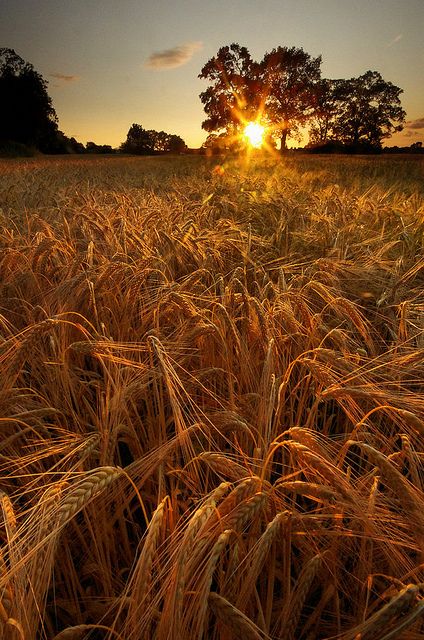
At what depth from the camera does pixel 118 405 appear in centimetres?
107

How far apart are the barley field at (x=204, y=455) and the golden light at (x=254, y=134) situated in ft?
109

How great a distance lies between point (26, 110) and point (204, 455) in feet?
167

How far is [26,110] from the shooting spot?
4288 centimetres

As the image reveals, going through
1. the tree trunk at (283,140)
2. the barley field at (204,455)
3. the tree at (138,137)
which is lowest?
the barley field at (204,455)

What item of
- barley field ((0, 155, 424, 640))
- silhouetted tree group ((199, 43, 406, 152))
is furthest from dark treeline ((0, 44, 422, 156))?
barley field ((0, 155, 424, 640))

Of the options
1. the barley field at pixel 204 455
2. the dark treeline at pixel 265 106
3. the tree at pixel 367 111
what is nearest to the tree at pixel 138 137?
the dark treeline at pixel 265 106

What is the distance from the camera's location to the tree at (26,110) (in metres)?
41.9

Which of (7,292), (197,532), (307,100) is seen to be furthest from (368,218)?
(307,100)

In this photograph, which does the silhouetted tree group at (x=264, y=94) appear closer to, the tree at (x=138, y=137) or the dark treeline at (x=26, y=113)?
the dark treeline at (x=26, y=113)

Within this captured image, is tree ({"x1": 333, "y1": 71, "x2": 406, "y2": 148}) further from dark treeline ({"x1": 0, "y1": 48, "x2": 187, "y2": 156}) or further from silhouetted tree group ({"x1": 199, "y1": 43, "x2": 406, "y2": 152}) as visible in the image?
dark treeline ({"x1": 0, "y1": 48, "x2": 187, "y2": 156})

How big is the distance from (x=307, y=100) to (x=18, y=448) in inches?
1600

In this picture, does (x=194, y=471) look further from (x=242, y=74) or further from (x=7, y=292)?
(x=242, y=74)

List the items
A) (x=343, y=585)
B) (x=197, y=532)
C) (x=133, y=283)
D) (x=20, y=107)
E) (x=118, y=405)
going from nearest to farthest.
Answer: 1. (x=197, y=532)
2. (x=343, y=585)
3. (x=118, y=405)
4. (x=133, y=283)
5. (x=20, y=107)

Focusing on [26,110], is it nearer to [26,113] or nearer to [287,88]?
[26,113]
